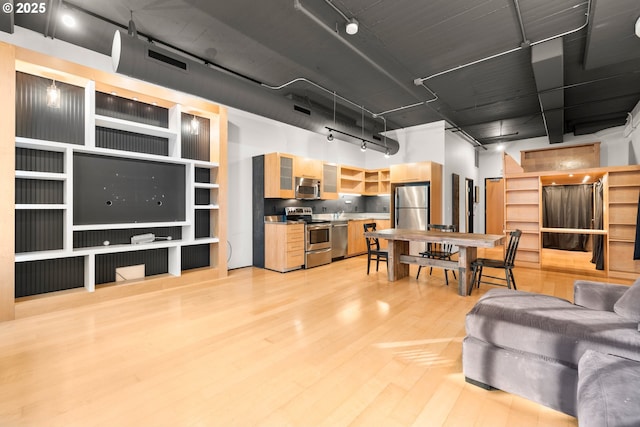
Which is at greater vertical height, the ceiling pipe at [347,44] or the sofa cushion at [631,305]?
the ceiling pipe at [347,44]

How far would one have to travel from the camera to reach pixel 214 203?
525 cm

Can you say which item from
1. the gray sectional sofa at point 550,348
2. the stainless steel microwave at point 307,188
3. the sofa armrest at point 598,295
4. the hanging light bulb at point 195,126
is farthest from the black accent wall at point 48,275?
the sofa armrest at point 598,295

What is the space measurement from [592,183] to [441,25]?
7153mm

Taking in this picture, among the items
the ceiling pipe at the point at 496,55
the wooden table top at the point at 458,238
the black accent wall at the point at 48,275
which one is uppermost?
the ceiling pipe at the point at 496,55

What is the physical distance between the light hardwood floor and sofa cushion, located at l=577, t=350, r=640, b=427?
556mm

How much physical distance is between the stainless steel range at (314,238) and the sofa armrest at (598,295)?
4.22m

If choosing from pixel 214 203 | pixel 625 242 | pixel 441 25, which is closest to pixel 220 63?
pixel 214 203

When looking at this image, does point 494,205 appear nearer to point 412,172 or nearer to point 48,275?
point 412,172

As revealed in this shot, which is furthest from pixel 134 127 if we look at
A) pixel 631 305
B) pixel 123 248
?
pixel 631 305

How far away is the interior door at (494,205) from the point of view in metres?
9.83

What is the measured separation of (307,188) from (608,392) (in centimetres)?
561

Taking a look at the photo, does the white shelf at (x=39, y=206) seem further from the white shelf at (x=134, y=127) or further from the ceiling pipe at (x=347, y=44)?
the ceiling pipe at (x=347, y=44)

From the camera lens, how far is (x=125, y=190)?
424 centimetres

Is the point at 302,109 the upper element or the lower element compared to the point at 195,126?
upper
